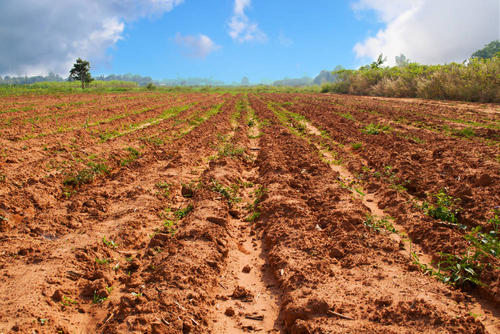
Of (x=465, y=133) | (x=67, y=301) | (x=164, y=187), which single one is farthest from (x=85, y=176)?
(x=465, y=133)

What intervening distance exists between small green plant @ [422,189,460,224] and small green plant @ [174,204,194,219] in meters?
4.06

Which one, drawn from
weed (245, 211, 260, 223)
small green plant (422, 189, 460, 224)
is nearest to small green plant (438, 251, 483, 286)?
small green plant (422, 189, 460, 224)

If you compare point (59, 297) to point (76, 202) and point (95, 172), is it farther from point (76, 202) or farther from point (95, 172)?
point (95, 172)

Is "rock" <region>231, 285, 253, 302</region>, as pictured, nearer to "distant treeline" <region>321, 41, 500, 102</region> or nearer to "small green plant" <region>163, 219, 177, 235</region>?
"small green plant" <region>163, 219, 177, 235</region>

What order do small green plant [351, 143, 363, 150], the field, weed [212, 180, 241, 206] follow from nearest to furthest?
the field → weed [212, 180, 241, 206] → small green plant [351, 143, 363, 150]

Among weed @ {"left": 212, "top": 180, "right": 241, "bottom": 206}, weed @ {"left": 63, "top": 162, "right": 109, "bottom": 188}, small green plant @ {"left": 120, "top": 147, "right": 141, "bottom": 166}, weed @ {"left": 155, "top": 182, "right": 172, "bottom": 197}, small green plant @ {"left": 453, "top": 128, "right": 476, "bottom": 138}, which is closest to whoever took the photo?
weed @ {"left": 212, "top": 180, "right": 241, "bottom": 206}

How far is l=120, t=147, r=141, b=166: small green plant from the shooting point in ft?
26.6

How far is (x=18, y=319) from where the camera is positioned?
2.62 metres

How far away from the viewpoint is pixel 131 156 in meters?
8.76

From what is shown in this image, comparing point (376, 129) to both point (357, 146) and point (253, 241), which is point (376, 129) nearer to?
point (357, 146)

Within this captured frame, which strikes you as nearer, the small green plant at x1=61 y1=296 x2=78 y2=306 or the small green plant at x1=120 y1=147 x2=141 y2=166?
the small green plant at x1=61 y1=296 x2=78 y2=306

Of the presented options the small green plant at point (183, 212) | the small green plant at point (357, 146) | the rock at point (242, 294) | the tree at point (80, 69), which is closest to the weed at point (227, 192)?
the small green plant at point (183, 212)

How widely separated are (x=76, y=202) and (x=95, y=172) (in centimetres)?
202

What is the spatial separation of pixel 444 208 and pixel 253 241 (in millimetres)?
3090
